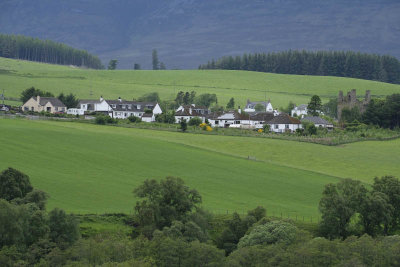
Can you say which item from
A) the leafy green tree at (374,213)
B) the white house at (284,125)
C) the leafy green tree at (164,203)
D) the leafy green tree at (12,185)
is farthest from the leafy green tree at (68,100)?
the leafy green tree at (374,213)

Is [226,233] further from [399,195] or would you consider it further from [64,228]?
[399,195]

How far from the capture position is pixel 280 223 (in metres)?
51.0

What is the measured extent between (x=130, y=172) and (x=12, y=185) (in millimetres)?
19376

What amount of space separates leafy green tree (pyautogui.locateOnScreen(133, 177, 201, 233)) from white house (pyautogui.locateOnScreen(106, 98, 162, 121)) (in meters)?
89.5

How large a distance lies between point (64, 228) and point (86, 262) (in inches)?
248

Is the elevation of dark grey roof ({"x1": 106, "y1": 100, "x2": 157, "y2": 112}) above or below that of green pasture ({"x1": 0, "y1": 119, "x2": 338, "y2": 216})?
above

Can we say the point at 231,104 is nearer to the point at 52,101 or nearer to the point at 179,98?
the point at 179,98

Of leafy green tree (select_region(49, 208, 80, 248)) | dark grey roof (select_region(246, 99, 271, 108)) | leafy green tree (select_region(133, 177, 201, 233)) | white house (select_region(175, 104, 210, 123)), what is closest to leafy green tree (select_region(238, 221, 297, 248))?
leafy green tree (select_region(133, 177, 201, 233))

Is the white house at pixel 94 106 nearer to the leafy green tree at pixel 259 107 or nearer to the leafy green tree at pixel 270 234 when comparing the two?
the leafy green tree at pixel 259 107

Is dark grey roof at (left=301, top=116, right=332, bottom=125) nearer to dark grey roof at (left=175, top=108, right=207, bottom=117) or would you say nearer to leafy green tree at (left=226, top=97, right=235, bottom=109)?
dark grey roof at (left=175, top=108, right=207, bottom=117)

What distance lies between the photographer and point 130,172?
70250mm

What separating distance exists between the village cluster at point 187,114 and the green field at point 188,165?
2452 cm

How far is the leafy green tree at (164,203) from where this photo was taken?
51812 mm

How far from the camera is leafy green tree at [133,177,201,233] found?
170 feet
